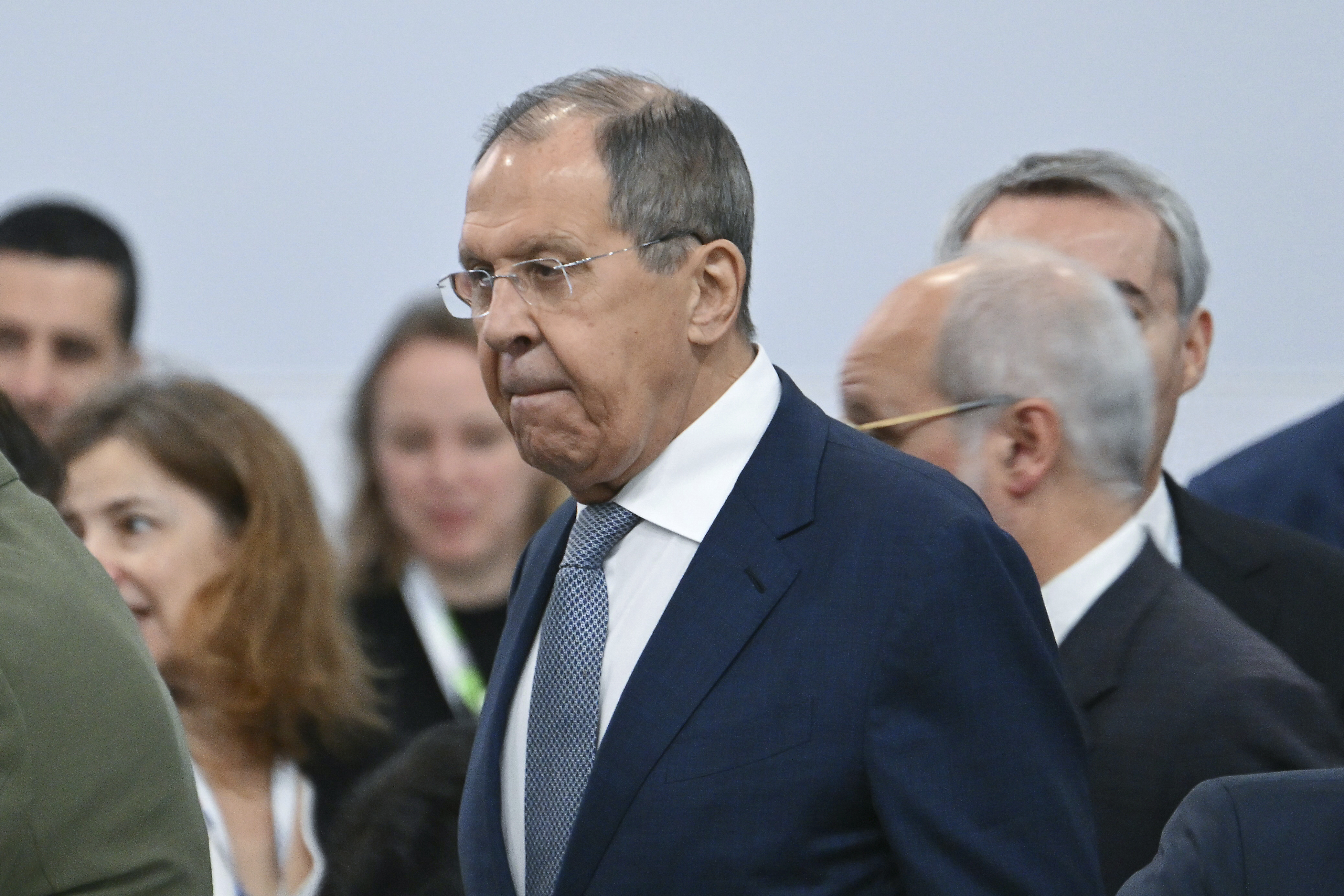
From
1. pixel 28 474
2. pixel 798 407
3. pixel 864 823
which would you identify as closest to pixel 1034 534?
pixel 798 407

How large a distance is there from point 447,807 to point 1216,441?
8.90ft

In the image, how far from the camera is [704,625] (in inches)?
63.9

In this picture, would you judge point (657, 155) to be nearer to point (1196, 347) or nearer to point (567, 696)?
point (567, 696)

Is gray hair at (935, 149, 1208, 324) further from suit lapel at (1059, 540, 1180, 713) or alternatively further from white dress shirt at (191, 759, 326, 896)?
white dress shirt at (191, 759, 326, 896)

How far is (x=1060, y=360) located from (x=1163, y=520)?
31.7 inches

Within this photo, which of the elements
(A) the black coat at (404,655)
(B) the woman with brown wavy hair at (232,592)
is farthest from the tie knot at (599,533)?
(A) the black coat at (404,655)

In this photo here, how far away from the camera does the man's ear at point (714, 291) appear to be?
172cm

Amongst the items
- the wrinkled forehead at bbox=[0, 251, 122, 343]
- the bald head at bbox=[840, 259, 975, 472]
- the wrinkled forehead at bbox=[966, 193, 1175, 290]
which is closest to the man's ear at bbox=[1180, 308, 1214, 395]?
the wrinkled forehead at bbox=[966, 193, 1175, 290]

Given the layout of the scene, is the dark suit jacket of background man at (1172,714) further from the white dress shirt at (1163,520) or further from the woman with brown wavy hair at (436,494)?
the woman with brown wavy hair at (436,494)

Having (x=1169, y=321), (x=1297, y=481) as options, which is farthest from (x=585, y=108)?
(x=1297, y=481)

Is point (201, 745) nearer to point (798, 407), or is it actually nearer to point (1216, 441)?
point (798, 407)

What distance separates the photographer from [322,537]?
2955mm

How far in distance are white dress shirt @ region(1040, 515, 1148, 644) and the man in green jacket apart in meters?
1.07

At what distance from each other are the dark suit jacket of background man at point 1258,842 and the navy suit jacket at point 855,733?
79 mm
